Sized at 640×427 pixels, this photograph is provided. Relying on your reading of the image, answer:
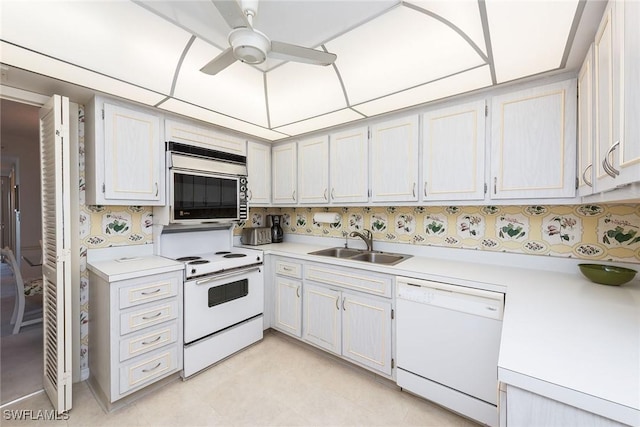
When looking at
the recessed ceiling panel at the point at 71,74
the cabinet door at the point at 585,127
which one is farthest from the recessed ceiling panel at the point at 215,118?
the cabinet door at the point at 585,127

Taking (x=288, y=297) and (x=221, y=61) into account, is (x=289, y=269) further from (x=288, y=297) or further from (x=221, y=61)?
Result: (x=221, y=61)

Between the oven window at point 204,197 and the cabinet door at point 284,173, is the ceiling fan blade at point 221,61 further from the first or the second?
the cabinet door at point 284,173

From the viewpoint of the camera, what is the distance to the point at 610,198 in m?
1.08

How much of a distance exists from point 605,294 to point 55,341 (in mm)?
3349

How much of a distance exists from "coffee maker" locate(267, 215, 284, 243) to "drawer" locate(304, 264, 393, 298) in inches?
39.9

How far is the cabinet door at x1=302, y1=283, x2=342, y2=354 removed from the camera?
229 centimetres

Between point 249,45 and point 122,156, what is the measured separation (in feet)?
5.08

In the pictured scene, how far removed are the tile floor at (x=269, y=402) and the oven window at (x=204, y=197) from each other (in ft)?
4.48

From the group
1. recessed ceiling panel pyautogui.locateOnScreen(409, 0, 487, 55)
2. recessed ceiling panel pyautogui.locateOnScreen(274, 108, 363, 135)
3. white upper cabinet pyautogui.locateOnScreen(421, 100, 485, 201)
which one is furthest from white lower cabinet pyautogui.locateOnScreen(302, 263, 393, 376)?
recessed ceiling panel pyautogui.locateOnScreen(409, 0, 487, 55)

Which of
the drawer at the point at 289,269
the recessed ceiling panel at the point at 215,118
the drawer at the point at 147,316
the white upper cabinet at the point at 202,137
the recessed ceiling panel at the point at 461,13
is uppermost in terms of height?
the recessed ceiling panel at the point at 461,13

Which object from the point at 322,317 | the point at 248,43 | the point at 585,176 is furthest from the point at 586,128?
the point at 322,317

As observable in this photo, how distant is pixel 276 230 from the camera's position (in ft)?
11.2

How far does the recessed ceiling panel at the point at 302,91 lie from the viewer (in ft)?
6.66

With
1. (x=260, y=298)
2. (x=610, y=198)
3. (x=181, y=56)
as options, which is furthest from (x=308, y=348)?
(x=181, y=56)
